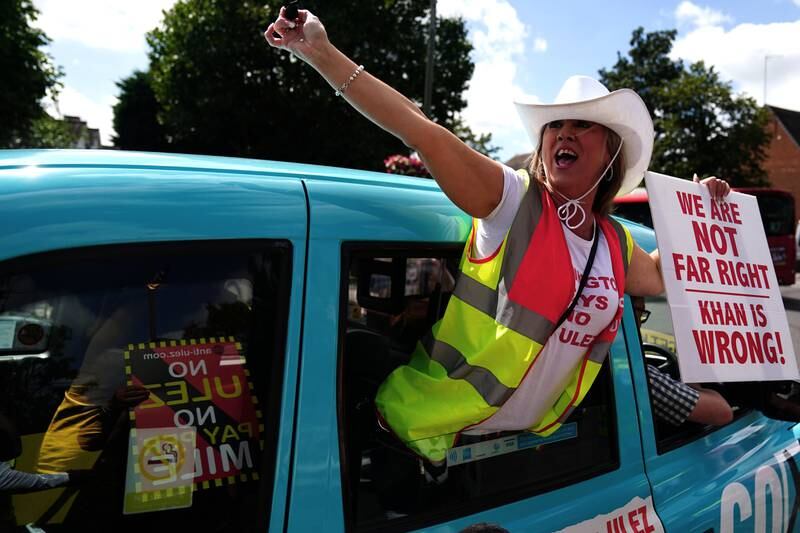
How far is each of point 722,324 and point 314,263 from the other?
1.31 meters

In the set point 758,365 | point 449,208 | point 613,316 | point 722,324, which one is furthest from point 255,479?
point 758,365

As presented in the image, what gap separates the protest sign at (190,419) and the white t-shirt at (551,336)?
1.69 feet

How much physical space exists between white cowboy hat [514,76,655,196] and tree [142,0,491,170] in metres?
18.4

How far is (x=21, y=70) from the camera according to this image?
1650cm

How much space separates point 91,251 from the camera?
101 centimetres

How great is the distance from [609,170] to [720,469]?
0.93 m

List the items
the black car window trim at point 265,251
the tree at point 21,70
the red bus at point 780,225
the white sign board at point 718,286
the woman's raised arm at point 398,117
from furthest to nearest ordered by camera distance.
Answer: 1. the tree at point 21,70
2. the red bus at point 780,225
3. the white sign board at point 718,286
4. the woman's raised arm at point 398,117
5. the black car window trim at point 265,251

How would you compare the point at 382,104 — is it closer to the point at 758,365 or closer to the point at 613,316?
the point at 613,316

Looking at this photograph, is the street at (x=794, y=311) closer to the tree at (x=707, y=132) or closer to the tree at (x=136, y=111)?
the tree at (x=707, y=132)

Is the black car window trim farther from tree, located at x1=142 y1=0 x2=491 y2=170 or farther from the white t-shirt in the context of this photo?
tree, located at x1=142 y1=0 x2=491 y2=170

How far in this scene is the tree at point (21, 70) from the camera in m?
15.8

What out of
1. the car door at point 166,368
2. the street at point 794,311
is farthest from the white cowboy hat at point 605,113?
the street at point 794,311

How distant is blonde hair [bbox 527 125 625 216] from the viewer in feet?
5.77

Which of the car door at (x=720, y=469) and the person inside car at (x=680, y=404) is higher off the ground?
the person inside car at (x=680, y=404)
